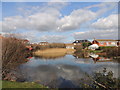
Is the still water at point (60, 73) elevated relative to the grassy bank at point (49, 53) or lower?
elevated

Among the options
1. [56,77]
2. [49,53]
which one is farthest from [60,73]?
[49,53]

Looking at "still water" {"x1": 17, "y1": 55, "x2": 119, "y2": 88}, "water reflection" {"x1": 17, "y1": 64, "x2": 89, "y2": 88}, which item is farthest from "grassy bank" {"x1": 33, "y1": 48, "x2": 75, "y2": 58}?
"water reflection" {"x1": 17, "y1": 64, "x2": 89, "y2": 88}

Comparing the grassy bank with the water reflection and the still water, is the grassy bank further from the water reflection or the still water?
the water reflection

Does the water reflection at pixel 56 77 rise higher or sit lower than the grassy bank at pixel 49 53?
higher

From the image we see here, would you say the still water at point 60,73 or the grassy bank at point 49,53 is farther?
the grassy bank at point 49,53

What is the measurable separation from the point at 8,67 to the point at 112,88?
7171 millimetres

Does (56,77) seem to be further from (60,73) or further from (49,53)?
(49,53)

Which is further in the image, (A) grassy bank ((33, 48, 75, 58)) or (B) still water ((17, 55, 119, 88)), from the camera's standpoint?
(A) grassy bank ((33, 48, 75, 58))

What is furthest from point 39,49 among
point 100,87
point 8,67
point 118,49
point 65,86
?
point 100,87

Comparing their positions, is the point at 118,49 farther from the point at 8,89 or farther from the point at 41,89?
the point at 8,89

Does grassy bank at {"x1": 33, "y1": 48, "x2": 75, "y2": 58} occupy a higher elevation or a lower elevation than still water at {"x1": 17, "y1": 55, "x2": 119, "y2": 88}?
lower

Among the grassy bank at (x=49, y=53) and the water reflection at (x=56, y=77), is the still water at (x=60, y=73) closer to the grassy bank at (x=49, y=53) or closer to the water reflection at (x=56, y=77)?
the water reflection at (x=56, y=77)

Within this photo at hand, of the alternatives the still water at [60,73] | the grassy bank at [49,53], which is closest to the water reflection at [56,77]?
the still water at [60,73]

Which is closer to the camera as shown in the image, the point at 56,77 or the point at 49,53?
the point at 56,77
